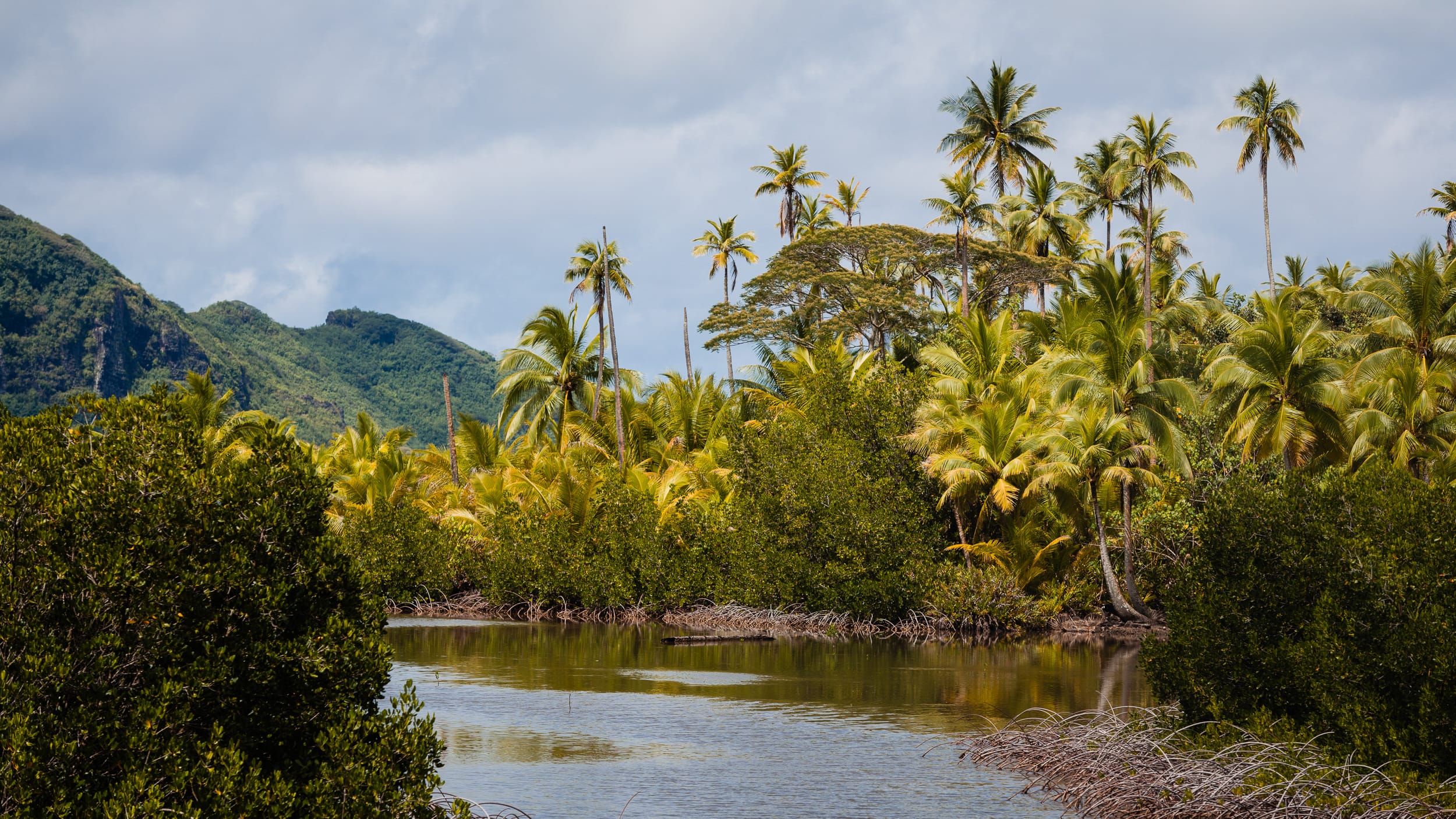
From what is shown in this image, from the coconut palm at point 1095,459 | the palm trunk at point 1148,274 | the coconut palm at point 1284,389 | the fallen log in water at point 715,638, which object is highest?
the palm trunk at point 1148,274

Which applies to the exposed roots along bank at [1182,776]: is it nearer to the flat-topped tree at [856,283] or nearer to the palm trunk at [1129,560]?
the palm trunk at [1129,560]

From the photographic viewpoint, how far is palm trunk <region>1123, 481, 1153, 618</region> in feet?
102

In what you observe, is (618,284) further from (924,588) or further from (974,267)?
(924,588)

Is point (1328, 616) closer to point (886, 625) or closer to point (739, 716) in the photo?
point (739, 716)

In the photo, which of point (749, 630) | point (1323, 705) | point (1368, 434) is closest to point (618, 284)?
point (749, 630)

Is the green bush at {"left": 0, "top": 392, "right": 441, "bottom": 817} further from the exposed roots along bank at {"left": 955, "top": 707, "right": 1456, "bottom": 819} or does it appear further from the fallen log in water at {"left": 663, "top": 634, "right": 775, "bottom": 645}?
the fallen log in water at {"left": 663, "top": 634, "right": 775, "bottom": 645}

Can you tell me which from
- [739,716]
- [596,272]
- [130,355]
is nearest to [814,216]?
[596,272]

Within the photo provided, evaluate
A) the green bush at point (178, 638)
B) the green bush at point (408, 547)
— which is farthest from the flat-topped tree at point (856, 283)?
the green bush at point (178, 638)

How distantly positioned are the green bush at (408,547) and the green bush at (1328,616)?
30042 mm

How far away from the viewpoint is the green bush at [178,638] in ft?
19.6

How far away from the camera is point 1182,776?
1078cm

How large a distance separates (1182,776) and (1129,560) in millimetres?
22333

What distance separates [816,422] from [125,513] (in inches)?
1171

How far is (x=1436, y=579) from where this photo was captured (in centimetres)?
1065
